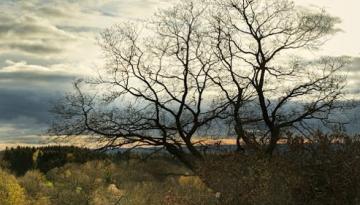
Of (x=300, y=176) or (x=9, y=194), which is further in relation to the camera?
(x=9, y=194)

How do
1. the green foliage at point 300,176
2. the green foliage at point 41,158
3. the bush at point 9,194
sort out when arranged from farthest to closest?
the green foliage at point 41,158, the bush at point 9,194, the green foliage at point 300,176

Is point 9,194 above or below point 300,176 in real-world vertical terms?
below

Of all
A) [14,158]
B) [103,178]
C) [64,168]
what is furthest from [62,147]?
[103,178]

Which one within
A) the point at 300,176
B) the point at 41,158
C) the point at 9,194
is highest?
the point at 41,158

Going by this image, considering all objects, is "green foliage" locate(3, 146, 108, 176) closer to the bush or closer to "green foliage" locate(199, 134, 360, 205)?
the bush

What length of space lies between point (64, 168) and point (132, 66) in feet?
59.7

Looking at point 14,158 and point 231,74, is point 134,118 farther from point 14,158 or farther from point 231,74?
point 14,158

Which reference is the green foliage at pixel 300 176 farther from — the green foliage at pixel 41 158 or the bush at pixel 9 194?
the green foliage at pixel 41 158

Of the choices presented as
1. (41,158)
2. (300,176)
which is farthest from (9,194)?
(41,158)

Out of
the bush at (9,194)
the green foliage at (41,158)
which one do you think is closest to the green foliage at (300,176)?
the bush at (9,194)

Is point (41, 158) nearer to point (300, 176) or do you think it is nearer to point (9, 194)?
point (9, 194)

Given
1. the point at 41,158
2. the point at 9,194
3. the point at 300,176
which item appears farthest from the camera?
the point at 41,158

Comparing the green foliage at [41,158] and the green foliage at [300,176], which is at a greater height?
the green foliage at [41,158]

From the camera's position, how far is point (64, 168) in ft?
140
